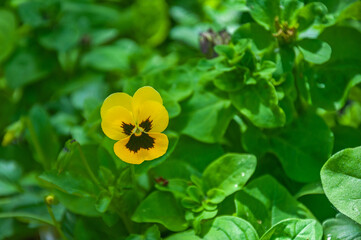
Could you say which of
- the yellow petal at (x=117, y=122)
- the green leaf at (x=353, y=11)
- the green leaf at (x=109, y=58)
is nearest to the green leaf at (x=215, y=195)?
the yellow petal at (x=117, y=122)

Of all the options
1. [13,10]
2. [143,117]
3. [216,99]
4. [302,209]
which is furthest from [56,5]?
[302,209]

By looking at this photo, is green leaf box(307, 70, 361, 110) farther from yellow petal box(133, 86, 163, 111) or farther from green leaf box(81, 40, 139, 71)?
green leaf box(81, 40, 139, 71)

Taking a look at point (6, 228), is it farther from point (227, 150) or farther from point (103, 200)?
point (227, 150)

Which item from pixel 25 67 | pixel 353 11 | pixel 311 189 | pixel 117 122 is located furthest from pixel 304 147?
pixel 25 67

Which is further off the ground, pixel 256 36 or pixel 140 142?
pixel 256 36

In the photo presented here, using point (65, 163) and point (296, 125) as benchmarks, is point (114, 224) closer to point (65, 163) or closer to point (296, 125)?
point (65, 163)
